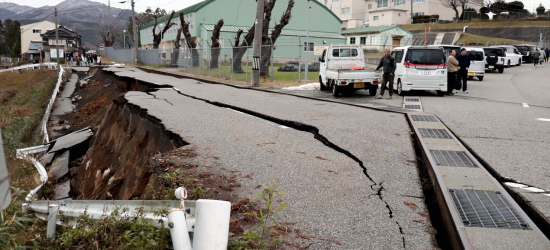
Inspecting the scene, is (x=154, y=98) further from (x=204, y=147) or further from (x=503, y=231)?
(x=503, y=231)

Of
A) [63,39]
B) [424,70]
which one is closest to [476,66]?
[424,70]

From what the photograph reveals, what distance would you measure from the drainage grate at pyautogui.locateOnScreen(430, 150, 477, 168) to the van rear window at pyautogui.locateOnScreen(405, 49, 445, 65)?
10219mm

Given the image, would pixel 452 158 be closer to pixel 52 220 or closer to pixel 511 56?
pixel 52 220

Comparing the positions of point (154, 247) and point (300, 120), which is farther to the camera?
point (300, 120)

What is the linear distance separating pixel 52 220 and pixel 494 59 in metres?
32.0

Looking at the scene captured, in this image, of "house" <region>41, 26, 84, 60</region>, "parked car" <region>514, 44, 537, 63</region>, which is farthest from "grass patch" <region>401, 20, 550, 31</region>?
"house" <region>41, 26, 84, 60</region>

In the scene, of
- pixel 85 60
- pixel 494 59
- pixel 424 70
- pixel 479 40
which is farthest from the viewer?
pixel 85 60

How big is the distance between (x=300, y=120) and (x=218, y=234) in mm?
7105

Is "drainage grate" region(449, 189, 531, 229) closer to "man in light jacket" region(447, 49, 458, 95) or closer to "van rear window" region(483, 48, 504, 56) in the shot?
"man in light jacket" region(447, 49, 458, 95)

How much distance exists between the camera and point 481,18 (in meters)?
67.7

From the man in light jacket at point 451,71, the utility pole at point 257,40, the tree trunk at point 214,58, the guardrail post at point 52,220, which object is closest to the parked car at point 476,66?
the man in light jacket at point 451,71

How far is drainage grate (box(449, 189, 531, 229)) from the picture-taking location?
406 cm

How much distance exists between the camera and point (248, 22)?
5841 centimetres

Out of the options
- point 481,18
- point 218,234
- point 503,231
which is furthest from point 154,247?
point 481,18
